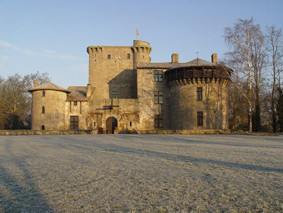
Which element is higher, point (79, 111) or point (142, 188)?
point (79, 111)

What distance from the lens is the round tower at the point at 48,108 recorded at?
1082 inches

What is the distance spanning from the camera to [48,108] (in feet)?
90.3

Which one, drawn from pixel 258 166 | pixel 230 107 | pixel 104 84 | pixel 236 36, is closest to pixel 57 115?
pixel 104 84

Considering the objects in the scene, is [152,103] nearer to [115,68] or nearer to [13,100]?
[115,68]

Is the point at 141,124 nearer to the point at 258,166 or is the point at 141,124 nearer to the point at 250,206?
the point at 258,166

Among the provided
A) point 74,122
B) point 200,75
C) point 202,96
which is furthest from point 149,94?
point 74,122

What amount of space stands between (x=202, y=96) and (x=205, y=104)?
96 cm

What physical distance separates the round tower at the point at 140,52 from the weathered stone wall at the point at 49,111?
1344 cm

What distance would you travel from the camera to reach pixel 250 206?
295cm

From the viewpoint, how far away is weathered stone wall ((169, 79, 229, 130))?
83.3ft

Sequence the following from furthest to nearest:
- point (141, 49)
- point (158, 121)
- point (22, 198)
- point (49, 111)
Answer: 1. point (141, 49)
2. point (158, 121)
3. point (49, 111)
4. point (22, 198)

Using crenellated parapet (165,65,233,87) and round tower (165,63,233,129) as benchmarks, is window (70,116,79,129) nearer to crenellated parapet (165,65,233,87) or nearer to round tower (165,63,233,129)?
round tower (165,63,233,129)

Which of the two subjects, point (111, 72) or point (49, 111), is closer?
point (49, 111)

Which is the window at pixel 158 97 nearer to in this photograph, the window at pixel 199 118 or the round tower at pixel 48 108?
the window at pixel 199 118
